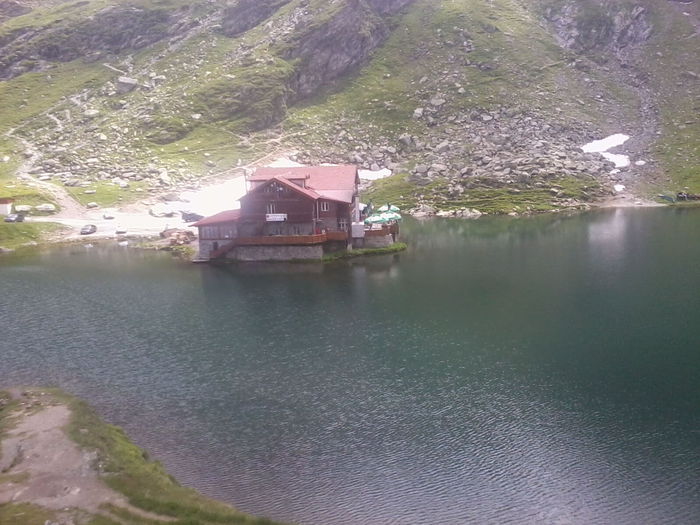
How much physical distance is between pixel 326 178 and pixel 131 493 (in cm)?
7635

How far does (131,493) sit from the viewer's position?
2788 cm

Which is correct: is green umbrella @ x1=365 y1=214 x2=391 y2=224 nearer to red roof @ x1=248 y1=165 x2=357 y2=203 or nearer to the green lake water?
red roof @ x1=248 y1=165 x2=357 y2=203

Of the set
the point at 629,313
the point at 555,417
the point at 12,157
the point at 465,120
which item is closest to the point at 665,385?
the point at 555,417

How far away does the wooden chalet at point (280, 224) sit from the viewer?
88938 mm

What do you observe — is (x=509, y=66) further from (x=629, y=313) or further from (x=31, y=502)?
(x=31, y=502)

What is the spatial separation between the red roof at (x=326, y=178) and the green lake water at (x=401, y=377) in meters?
15.4

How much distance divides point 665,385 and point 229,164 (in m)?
132

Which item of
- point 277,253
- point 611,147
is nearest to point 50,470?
point 277,253

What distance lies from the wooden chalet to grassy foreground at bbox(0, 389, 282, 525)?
54.0 m

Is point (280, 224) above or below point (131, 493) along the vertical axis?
above

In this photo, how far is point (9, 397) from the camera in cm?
4066

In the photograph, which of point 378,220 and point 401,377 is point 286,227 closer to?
point 378,220

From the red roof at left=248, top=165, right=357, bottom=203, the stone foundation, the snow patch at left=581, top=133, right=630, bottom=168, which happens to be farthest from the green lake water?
the snow patch at left=581, top=133, right=630, bottom=168

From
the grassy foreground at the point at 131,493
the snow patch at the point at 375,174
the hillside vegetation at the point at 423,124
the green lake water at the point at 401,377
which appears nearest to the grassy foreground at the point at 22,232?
the hillside vegetation at the point at 423,124
